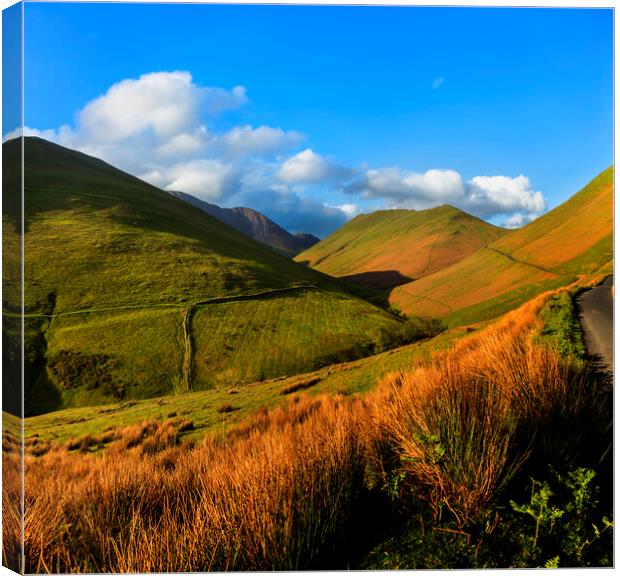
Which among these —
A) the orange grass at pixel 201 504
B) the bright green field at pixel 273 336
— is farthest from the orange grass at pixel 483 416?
the bright green field at pixel 273 336

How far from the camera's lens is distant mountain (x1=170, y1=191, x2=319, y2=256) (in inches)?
185

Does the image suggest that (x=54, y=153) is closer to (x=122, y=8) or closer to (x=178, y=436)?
(x=122, y=8)

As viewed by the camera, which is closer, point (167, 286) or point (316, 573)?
point (316, 573)

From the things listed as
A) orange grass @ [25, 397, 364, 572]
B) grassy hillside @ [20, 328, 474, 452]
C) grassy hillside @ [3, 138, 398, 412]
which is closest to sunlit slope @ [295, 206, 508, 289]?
grassy hillside @ [3, 138, 398, 412]

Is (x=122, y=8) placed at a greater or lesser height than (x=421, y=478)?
greater

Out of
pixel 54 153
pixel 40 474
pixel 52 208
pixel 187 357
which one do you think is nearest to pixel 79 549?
pixel 40 474

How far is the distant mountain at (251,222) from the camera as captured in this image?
4703 millimetres

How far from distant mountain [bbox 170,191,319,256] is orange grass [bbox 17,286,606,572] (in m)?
2.13

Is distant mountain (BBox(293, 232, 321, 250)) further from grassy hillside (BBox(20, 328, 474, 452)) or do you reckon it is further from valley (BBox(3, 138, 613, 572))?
grassy hillside (BBox(20, 328, 474, 452))

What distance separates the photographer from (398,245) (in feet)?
17.7

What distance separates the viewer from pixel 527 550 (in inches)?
120

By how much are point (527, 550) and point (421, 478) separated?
0.94m

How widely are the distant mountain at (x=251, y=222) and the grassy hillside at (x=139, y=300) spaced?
0.23m

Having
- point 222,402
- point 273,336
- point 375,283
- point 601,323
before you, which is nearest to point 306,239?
point 375,283
